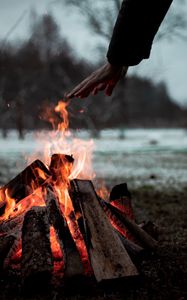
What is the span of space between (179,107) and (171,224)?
222ft

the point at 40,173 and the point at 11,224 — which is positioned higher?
the point at 40,173

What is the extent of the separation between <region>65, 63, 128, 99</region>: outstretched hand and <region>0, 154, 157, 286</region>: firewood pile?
83 centimetres

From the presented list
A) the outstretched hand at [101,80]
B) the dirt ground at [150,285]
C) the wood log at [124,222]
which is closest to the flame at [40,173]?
the wood log at [124,222]

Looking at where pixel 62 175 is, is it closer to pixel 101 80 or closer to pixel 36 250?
pixel 36 250

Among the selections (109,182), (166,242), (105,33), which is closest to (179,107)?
(105,33)

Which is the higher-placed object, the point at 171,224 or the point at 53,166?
the point at 53,166

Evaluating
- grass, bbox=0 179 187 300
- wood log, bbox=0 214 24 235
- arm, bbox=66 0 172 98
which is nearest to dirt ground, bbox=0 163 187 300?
grass, bbox=0 179 187 300

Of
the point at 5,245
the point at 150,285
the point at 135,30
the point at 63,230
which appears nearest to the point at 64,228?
the point at 63,230

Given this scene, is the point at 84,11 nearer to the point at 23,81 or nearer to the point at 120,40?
the point at 23,81

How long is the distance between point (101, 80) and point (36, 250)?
1.11m

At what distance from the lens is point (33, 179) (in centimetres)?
329

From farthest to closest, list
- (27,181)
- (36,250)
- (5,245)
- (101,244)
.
A: (27,181) < (5,245) < (101,244) < (36,250)

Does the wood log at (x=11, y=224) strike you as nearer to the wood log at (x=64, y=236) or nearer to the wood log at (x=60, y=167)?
the wood log at (x=64, y=236)

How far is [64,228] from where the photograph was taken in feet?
9.67
